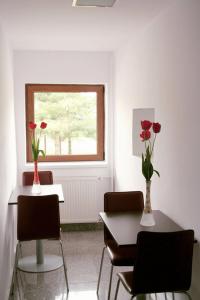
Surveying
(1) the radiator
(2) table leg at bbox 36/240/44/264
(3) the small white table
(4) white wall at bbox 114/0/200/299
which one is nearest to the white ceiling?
(4) white wall at bbox 114/0/200/299

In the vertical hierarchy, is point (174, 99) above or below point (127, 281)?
above

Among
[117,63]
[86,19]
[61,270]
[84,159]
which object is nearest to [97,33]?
[86,19]

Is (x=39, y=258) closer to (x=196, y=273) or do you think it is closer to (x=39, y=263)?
(x=39, y=263)

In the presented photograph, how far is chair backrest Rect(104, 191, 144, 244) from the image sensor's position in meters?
3.48

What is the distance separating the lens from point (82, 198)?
5.27 metres

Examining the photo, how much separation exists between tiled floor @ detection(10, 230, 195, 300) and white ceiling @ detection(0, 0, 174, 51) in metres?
2.30

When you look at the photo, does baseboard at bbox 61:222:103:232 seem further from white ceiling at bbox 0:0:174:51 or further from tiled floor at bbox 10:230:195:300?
white ceiling at bbox 0:0:174:51

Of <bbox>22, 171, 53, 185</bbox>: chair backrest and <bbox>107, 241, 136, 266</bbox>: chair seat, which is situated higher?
<bbox>22, 171, 53, 185</bbox>: chair backrest

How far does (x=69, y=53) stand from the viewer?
5.17 meters

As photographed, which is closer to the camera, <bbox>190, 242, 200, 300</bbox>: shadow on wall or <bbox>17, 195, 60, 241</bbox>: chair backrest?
<bbox>190, 242, 200, 300</bbox>: shadow on wall

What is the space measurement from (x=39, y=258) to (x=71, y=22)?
236 centimetres

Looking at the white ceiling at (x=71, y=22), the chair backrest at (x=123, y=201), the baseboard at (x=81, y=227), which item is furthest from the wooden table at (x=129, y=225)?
the baseboard at (x=81, y=227)

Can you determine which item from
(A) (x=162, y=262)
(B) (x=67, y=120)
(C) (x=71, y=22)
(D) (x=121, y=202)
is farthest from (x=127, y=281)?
(B) (x=67, y=120)

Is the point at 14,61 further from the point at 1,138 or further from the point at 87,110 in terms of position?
the point at 1,138
